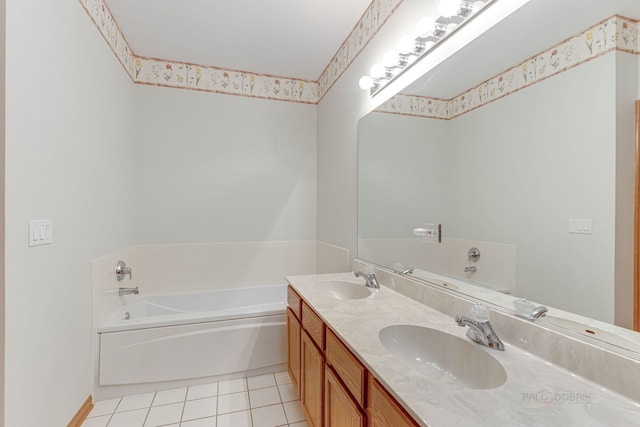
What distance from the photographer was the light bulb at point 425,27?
4.92 ft

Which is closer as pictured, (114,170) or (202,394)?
(202,394)

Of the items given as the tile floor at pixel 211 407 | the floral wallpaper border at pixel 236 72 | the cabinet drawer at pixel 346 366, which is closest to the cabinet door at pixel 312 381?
the cabinet drawer at pixel 346 366

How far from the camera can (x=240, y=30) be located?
239cm

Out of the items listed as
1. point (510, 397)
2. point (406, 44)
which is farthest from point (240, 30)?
point (510, 397)

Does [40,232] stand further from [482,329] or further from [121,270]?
[482,329]

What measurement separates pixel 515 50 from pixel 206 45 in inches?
94.8

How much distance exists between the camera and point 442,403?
0.74 meters

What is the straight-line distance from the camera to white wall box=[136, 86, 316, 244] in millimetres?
2873

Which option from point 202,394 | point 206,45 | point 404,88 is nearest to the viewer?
point 404,88

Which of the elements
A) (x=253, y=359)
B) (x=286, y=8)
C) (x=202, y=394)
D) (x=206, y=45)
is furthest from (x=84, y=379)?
(x=286, y=8)

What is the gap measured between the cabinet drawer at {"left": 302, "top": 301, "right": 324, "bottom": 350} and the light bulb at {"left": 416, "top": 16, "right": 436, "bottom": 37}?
59.6 inches

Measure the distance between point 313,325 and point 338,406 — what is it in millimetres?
422

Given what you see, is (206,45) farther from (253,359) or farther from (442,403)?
(442,403)

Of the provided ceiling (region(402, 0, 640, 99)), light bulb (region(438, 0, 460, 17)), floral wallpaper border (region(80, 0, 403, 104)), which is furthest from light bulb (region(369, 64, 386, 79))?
light bulb (region(438, 0, 460, 17))
